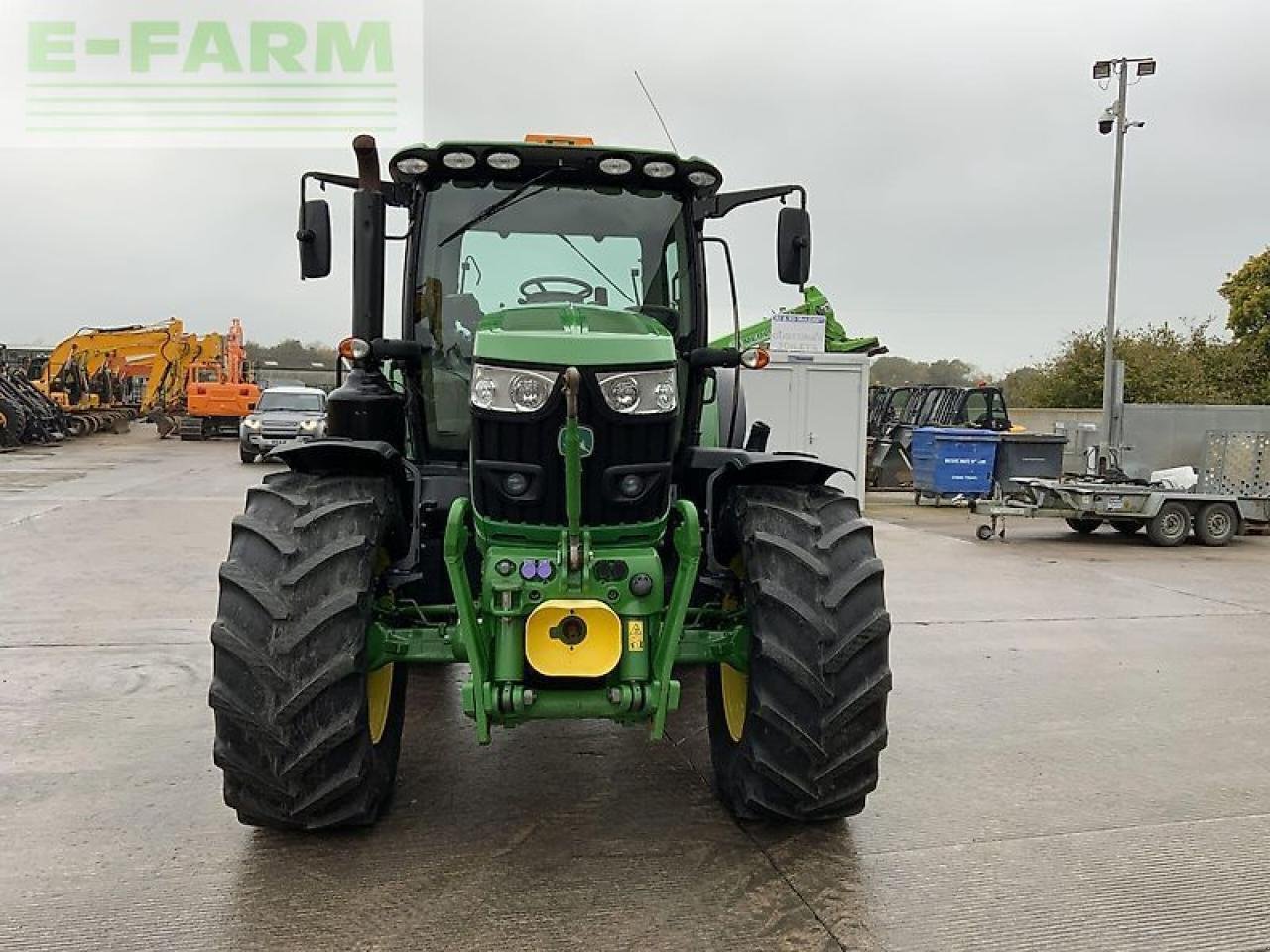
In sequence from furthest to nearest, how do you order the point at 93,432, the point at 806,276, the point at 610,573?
the point at 93,432
the point at 806,276
the point at 610,573

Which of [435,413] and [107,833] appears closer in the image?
[107,833]

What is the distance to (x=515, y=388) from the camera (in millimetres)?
3316

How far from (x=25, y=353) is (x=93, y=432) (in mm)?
10338

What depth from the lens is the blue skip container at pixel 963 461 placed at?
16.8 meters

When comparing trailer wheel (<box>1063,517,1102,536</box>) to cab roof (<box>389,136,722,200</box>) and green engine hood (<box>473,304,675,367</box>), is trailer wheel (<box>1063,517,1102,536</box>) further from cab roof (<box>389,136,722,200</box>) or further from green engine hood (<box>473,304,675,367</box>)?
green engine hood (<box>473,304,675,367</box>)

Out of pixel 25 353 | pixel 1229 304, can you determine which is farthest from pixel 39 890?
pixel 25 353

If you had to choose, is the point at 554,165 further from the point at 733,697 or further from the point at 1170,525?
the point at 1170,525

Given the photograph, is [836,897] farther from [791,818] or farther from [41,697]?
[41,697]

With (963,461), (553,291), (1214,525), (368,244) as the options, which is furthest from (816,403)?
(368,244)

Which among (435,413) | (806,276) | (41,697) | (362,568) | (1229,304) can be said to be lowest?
(41,697)

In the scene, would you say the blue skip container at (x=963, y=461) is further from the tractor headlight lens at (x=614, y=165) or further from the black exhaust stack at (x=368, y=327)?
the tractor headlight lens at (x=614, y=165)

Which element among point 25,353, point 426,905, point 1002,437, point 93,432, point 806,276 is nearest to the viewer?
point 426,905

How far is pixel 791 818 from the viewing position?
11.8 feet

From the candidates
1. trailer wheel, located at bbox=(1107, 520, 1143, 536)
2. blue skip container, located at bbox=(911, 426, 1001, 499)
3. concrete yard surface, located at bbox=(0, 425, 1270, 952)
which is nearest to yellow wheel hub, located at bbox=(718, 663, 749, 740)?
concrete yard surface, located at bbox=(0, 425, 1270, 952)
